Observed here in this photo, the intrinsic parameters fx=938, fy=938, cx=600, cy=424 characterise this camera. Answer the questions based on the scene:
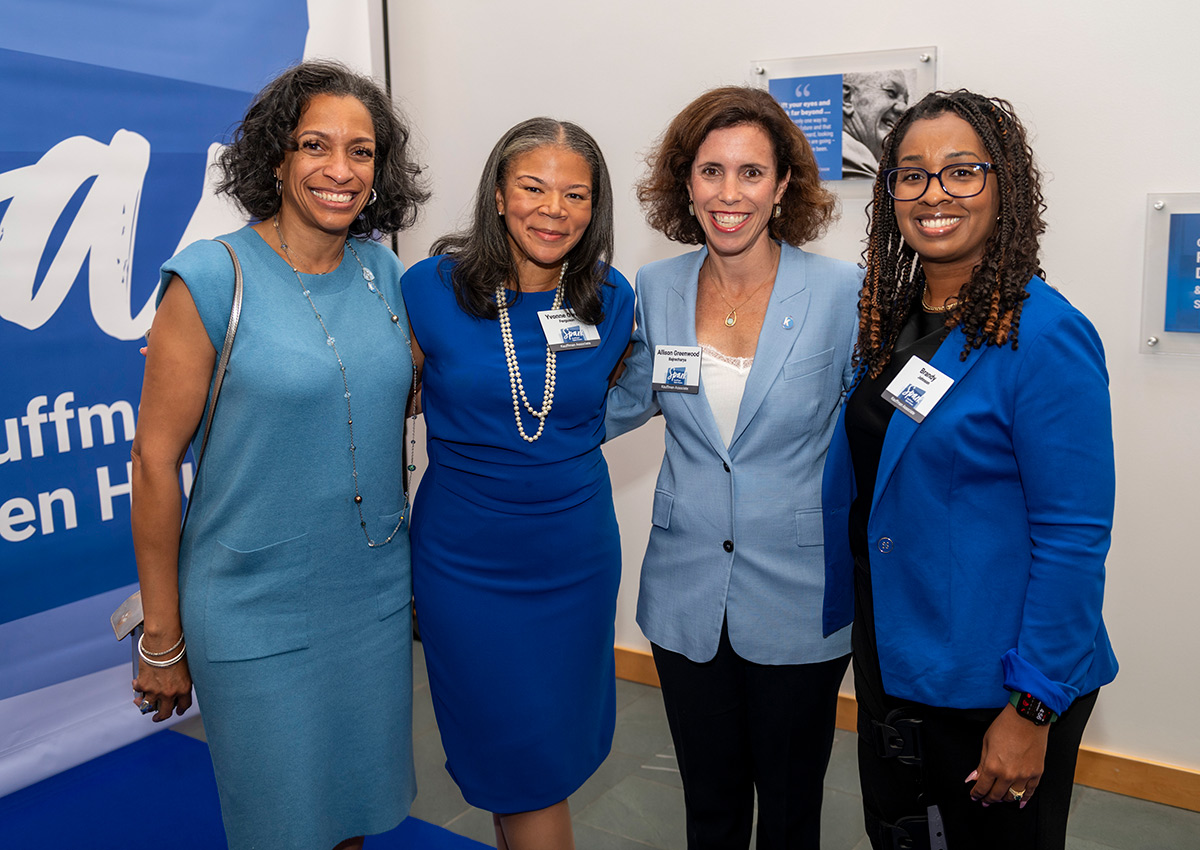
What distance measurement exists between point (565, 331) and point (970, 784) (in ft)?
3.77

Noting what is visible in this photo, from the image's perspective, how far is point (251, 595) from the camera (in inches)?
68.2

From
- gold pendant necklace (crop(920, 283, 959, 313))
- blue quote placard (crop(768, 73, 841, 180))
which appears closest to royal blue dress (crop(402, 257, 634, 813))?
gold pendant necklace (crop(920, 283, 959, 313))

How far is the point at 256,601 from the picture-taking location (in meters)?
1.74

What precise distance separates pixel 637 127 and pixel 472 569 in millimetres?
2319

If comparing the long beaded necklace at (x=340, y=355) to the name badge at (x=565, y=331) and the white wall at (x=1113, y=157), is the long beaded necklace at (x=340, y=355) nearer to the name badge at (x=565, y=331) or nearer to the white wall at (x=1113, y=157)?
the name badge at (x=565, y=331)

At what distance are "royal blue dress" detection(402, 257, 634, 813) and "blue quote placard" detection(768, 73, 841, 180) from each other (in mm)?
1596

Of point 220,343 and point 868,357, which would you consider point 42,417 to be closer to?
point 220,343

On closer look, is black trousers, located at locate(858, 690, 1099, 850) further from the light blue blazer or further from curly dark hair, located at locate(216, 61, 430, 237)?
curly dark hair, located at locate(216, 61, 430, 237)

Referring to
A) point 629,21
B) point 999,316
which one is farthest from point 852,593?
point 629,21

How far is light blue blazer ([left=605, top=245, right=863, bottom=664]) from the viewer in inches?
73.8

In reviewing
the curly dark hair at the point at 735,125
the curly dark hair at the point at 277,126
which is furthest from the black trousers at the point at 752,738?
the curly dark hair at the point at 277,126

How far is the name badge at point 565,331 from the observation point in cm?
200

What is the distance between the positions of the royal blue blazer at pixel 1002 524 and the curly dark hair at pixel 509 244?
2.71 ft

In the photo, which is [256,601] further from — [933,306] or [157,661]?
[933,306]
